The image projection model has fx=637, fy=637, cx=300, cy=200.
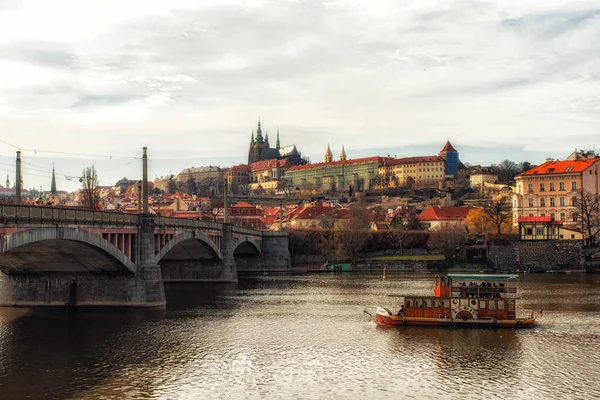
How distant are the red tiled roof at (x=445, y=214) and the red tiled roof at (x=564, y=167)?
986 inches

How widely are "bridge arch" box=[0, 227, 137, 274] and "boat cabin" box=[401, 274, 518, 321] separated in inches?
882

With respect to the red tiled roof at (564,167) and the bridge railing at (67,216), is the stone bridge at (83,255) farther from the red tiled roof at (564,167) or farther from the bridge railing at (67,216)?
the red tiled roof at (564,167)

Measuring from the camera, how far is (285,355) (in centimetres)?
3678

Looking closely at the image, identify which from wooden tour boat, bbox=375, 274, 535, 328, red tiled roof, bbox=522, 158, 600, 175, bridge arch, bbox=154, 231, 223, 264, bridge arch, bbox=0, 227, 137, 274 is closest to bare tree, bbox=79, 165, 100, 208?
bridge arch, bbox=154, 231, 223, 264

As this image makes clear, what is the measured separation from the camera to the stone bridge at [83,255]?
129 ft

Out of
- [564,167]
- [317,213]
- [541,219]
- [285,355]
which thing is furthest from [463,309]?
[317,213]

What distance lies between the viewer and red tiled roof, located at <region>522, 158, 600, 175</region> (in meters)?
109

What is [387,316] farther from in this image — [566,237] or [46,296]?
[566,237]

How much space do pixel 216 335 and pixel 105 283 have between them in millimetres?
14967

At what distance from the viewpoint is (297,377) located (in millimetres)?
31812

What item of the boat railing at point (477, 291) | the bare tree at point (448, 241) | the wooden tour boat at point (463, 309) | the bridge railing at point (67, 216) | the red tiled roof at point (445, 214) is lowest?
the wooden tour boat at point (463, 309)

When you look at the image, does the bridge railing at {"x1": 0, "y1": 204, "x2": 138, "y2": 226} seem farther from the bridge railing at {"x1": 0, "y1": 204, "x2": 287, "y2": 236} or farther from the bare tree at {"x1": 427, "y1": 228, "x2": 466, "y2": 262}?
the bare tree at {"x1": 427, "y1": 228, "x2": 466, "y2": 262}

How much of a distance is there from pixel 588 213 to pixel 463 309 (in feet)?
224

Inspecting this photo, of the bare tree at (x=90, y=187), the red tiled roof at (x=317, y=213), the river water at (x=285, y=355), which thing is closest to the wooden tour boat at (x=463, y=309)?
the river water at (x=285, y=355)
